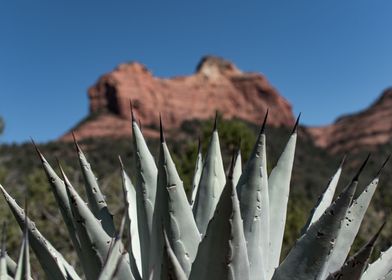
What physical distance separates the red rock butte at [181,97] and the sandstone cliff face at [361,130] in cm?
654

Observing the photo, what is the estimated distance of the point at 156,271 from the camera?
5.58 ft

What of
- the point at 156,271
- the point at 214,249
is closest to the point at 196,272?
the point at 214,249

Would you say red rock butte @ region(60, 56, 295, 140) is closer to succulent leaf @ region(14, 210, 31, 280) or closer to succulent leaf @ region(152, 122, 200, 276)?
succulent leaf @ region(152, 122, 200, 276)

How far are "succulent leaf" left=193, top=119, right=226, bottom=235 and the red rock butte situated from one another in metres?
68.3

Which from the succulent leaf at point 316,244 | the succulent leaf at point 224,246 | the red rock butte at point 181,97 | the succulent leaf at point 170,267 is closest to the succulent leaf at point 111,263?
the succulent leaf at point 170,267

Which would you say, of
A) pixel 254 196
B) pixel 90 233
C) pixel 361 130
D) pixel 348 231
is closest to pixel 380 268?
pixel 348 231

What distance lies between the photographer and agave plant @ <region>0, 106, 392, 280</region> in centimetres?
140

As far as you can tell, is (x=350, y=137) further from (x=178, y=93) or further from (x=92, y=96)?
(x=92, y=96)

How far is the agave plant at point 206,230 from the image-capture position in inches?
55.2

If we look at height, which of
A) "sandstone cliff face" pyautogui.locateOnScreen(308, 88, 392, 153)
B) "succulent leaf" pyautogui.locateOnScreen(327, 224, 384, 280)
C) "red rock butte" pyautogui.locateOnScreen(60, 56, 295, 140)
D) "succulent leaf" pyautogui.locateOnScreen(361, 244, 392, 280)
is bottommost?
"succulent leaf" pyautogui.locateOnScreen(327, 224, 384, 280)

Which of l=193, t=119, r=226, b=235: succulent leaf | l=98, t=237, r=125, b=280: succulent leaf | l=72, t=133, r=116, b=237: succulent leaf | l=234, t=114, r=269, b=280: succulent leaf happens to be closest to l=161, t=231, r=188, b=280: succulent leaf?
l=98, t=237, r=125, b=280: succulent leaf

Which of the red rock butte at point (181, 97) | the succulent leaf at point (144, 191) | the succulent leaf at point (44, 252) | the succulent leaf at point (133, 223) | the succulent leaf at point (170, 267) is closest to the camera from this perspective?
the succulent leaf at point (170, 267)

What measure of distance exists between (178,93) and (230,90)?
30.9 feet

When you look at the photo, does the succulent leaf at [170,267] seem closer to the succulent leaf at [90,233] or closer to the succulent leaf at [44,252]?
the succulent leaf at [90,233]
